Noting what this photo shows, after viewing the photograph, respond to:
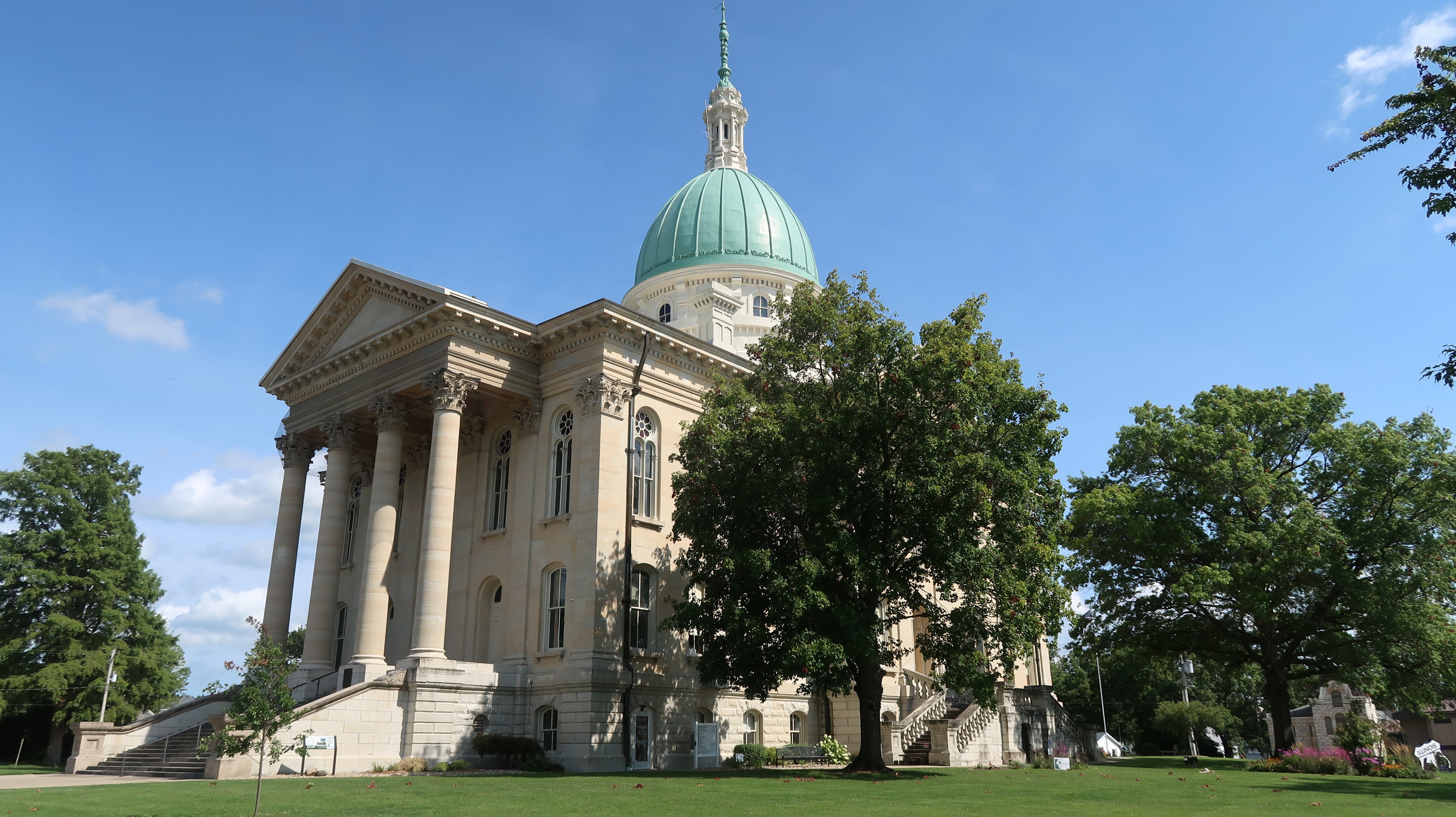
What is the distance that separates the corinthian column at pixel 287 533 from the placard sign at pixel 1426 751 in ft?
146

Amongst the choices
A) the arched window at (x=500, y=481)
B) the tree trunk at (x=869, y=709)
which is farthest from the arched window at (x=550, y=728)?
the tree trunk at (x=869, y=709)

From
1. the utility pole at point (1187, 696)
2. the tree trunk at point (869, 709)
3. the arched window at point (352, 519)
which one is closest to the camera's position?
the tree trunk at point (869, 709)

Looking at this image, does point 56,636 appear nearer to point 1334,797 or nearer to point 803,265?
point 803,265

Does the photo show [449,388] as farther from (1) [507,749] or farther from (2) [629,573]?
(1) [507,749]

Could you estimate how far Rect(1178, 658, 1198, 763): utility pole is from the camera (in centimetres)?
4425

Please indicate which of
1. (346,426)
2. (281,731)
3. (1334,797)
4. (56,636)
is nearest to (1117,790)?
(1334,797)

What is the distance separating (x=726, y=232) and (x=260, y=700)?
129ft

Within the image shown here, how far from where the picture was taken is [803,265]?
51.9 meters

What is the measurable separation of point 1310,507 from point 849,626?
67.6ft

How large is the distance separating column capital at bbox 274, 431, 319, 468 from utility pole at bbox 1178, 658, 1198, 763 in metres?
39.3

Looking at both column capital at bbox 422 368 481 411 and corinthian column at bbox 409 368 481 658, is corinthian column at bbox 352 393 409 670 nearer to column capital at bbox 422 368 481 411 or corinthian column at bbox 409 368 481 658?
corinthian column at bbox 409 368 481 658

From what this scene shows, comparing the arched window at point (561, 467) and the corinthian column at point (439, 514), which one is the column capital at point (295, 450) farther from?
the arched window at point (561, 467)

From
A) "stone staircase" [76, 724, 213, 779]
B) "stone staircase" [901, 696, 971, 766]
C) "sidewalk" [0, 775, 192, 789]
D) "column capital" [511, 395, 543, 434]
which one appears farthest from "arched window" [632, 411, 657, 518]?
"sidewalk" [0, 775, 192, 789]

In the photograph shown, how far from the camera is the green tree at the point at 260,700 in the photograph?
46.3 feet
